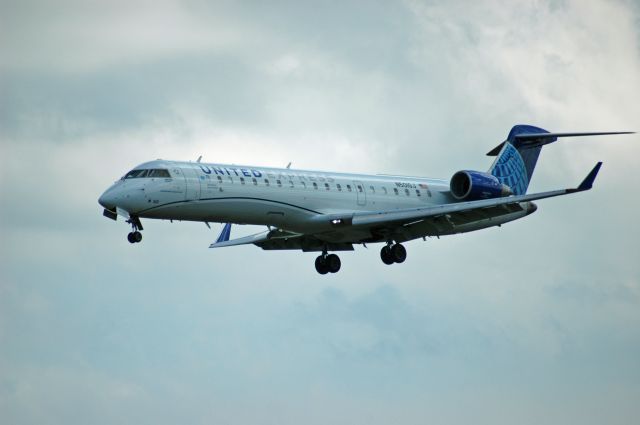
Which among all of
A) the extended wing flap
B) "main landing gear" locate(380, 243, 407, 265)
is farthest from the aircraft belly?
"main landing gear" locate(380, 243, 407, 265)

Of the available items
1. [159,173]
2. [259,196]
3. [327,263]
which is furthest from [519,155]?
[159,173]

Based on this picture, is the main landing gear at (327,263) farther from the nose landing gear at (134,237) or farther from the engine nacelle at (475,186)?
the nose landing gear at (134,237)

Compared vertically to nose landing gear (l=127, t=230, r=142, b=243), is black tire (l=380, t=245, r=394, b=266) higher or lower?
higher

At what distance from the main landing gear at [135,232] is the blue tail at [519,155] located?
18.2m

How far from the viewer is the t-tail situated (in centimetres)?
6141

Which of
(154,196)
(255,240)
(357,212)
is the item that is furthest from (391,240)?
(154,196)

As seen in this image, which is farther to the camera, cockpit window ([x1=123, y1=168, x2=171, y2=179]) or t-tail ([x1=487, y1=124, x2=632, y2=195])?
t-tail ([x1=487, y1=124, x2=632, y2=195])

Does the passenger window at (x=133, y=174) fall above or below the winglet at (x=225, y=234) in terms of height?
below

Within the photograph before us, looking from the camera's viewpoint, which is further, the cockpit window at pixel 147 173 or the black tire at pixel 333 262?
the black tire at pixel 333 262

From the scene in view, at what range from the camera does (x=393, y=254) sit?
56.3 meters

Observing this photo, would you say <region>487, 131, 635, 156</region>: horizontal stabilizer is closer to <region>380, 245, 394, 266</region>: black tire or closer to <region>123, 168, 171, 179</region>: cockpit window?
<region>380, 245, 394, 266</region>: black tire

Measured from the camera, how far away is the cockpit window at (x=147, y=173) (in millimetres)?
50781

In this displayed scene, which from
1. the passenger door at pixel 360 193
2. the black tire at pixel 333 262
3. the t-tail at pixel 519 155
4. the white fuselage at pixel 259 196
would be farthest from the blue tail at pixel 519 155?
the black tire at pixel 333 262

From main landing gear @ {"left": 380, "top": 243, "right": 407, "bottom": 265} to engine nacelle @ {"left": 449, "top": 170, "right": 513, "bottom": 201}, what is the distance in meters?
3.99
